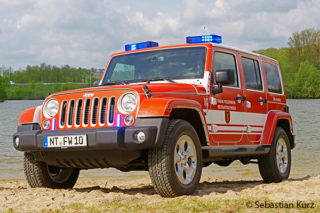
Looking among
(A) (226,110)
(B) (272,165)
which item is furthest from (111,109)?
(B) (272,165)

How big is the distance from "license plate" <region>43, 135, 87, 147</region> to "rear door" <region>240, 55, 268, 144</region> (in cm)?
287

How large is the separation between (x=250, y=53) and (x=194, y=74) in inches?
71.8

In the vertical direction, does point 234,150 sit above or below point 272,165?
above

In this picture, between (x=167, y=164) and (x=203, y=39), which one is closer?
(x=167, y=164)

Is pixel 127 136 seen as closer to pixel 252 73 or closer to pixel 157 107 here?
pixel 157 107

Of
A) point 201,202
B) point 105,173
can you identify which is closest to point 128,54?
point 201,202

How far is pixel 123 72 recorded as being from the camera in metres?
7.07

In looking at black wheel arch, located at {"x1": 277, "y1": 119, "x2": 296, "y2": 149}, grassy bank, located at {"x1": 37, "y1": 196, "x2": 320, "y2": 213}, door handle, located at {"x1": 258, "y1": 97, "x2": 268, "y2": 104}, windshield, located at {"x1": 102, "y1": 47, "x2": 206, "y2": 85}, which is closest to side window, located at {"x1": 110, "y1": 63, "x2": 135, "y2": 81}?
windshield, located at {"x1": 102, "y1": 47, "x2": 206, "y2": 85}

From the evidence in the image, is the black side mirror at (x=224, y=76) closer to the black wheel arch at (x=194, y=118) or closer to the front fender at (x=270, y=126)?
the black wheel arch at (x=194, y=118)

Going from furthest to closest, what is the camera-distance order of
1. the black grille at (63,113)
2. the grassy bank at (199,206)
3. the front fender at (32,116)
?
the front fender at (32,116)
the black grille at (63,113)
the grassy bank at (199,206)

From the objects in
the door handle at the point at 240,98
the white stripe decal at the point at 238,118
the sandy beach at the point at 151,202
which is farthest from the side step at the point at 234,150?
the door handle at the point at 240,98

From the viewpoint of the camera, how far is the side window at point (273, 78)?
8.34m

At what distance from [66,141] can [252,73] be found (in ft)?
11.5

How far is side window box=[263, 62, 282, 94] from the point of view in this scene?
834cm
